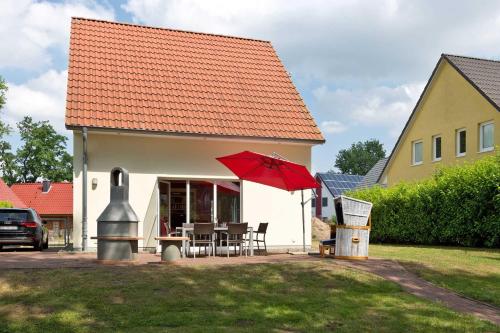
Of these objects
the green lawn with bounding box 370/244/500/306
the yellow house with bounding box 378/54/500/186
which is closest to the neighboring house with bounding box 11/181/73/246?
the yellow house with bounding box 378/54/500/186

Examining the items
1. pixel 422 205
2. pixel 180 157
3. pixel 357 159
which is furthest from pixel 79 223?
pixel 357 159

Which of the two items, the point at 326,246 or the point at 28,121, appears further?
the point at 28,121

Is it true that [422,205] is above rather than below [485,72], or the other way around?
below

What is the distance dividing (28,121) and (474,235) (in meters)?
70.0

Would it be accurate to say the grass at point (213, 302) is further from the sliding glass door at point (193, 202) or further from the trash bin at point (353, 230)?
the sliding glass door at point (193, 202)

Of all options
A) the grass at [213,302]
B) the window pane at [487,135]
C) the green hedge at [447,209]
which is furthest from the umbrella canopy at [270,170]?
the window pane at [487,135]

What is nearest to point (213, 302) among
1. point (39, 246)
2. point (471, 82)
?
point (39, 246)

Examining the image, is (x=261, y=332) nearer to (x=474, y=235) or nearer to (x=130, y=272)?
(x=130, y=272)

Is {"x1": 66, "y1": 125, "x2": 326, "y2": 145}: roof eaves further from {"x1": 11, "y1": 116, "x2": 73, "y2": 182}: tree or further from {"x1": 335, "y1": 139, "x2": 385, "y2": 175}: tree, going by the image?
{"x1": 335, "y1": 139, "x2": 385, "y2": 175}: tree

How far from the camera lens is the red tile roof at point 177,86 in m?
16.6

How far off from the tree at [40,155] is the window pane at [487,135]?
61.5 metres

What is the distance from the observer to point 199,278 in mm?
9578

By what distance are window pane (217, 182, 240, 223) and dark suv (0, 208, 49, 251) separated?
244 inches

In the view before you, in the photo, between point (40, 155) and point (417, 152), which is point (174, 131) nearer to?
point (417, 152)
